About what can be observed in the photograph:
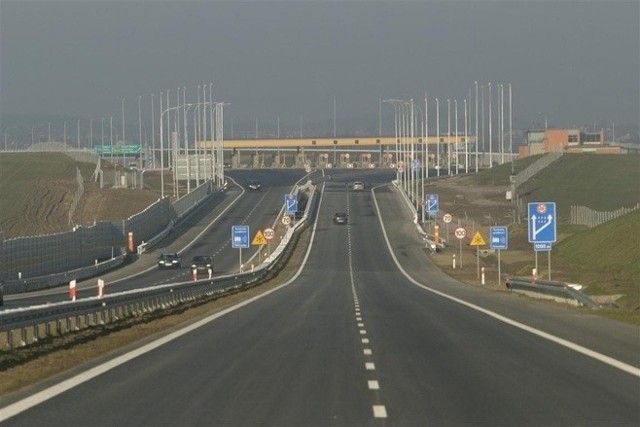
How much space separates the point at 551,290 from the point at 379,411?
28228mm

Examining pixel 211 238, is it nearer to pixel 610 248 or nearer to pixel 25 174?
pixel 610 248

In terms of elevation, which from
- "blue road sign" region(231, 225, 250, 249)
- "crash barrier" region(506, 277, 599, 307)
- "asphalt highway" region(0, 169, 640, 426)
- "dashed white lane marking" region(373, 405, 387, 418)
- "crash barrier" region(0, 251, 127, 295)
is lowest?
"crash barrier" region(0, 251, 127, 295)

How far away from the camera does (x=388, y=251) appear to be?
94.1 m

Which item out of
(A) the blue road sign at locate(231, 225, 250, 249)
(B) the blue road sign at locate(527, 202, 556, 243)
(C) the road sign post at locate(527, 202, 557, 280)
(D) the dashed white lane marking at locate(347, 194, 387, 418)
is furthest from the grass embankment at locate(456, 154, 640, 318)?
(A) the blue road sign at locate(231, 225, 250, 249)

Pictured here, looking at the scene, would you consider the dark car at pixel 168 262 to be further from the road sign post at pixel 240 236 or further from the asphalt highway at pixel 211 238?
the road sign post at pixel 240 236

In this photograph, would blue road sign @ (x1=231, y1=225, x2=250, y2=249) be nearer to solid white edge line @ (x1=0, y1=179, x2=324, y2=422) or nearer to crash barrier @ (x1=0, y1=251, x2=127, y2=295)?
crash barrier @ (x1=0, y1=251, x2=127, y2=295)

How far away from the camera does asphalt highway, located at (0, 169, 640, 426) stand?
44.5 ft

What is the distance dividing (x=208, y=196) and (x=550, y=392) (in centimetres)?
12294

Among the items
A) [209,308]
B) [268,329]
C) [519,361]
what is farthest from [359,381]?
[209,308]

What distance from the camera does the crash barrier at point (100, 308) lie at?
23325mm

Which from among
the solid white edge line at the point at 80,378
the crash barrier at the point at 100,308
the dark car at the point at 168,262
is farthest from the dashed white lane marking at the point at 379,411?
the dark car at the point at 168,262

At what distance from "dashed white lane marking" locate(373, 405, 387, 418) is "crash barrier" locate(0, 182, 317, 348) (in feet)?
32.8

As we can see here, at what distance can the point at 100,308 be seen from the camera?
97.3ft

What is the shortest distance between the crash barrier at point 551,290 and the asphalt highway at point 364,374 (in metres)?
1.53
